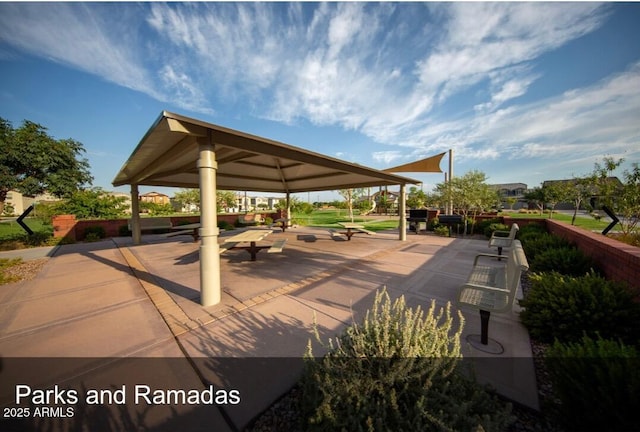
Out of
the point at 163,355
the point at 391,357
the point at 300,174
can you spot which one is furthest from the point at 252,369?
the point at 300,174

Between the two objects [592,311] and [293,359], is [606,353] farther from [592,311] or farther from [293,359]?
[293,359]

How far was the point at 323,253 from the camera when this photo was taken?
8344mm

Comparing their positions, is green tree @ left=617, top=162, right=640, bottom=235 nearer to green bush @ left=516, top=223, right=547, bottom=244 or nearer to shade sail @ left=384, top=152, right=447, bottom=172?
green bush @ left=516, top=223, right=547, bottom=244

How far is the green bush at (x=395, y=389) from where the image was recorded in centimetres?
149

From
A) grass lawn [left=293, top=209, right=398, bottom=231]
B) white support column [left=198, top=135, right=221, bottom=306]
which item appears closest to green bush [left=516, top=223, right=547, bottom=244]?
grass lawn [left=293, top=209, right=398, bottom=231]

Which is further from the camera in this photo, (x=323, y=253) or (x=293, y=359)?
(x=323, y=253)

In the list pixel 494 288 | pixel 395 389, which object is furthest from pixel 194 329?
pixel 494 288

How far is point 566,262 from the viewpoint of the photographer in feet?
15.0

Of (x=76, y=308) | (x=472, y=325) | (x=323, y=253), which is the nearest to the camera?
(x=472, y=325)

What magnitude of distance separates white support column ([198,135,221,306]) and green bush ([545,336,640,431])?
4565mm

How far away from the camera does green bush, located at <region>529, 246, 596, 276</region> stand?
4457 mm

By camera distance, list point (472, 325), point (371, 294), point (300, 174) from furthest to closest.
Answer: point (300, 174)
point (371, 294)
point (472, 325)

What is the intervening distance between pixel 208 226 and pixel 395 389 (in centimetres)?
367

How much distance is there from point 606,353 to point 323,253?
6.92 metres
